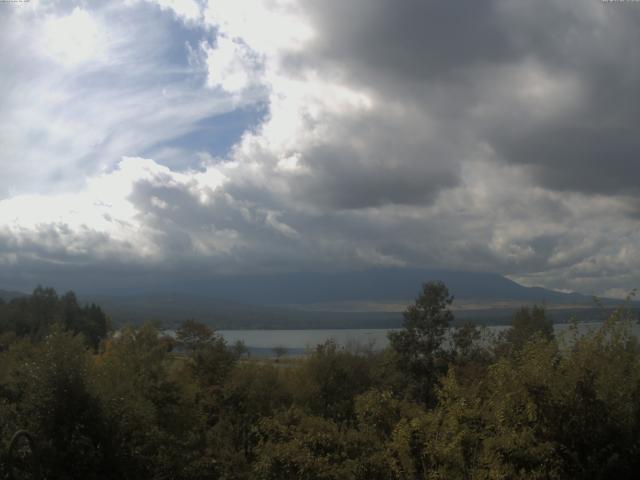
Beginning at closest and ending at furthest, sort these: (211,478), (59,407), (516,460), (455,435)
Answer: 1. (516,460)
2. (455,435)
3. (59,407)
4. (211,478)

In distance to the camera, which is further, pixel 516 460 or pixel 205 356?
pixel 205 356

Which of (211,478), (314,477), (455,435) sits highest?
(455,435)

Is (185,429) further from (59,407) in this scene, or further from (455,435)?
(455,435)

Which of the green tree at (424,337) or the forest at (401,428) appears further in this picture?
the green tree at (424,337)

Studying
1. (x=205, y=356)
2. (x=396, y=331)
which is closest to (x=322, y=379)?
(x=205, y=356)

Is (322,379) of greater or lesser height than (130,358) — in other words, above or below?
below

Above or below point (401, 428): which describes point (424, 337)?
above

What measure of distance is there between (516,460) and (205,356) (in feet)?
96.2

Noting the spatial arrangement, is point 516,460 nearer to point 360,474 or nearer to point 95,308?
point 360,474

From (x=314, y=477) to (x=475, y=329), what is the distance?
34.4m

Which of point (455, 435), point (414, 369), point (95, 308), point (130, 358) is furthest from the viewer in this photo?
point (95, 308)

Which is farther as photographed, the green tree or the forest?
the green tree

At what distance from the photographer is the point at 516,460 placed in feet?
35.7

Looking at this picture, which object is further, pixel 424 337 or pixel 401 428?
pixel 424 337
